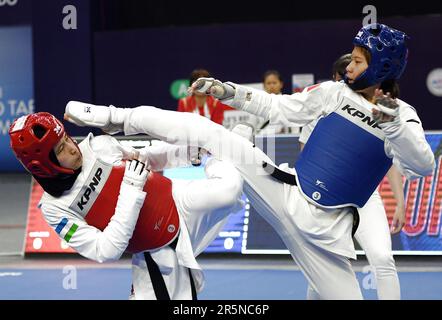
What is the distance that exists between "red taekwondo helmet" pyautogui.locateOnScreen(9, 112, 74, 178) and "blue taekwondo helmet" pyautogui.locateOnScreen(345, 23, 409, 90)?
1819 millimetres

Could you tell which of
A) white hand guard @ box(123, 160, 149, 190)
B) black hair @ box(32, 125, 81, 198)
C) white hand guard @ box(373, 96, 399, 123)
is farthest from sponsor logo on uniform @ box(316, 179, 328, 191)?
black hair @ box(32, 125, 81, 198)

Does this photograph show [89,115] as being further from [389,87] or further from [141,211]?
[389,87]

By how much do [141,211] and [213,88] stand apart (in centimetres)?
84

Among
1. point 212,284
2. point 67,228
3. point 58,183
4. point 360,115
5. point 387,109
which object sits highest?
point 387,109

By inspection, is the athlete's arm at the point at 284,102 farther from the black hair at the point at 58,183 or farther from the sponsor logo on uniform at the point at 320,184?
the black hair at the point at 58,183

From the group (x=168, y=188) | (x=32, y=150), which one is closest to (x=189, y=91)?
(x=168, y=188)

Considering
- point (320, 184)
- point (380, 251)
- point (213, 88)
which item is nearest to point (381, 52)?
point (320, 184)

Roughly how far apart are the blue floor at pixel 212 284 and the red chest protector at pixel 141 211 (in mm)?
2941

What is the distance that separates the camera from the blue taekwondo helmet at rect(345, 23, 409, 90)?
4.70 metres

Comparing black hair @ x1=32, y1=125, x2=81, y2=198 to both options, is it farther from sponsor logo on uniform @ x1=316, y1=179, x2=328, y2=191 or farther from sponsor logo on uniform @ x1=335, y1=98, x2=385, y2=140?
sponsor logo on uniform @ x1=335, y1=98, x2=385, y2=140

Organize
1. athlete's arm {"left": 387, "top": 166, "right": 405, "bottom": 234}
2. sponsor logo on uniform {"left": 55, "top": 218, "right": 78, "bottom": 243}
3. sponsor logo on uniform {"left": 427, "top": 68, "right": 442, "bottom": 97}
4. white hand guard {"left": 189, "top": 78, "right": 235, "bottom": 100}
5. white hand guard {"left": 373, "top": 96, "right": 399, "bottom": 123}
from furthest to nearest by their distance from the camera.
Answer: sponsor logo on uniform {"left": 427, "top": 68, "right": 442, "bottom": 97}, athlete's arm {"left": 387, "top": 166, "right": 405, "bottom": 234}, white hand guard {"left": 189, "top": 78, "right": 235, "bottom": 100}, sponsor logo on uniform {"left": 55, "top": 218, "right": 78, "bottom": 243}, white hand guard {"left": 373, "top": 96, "right": 399, "bottom": 123}

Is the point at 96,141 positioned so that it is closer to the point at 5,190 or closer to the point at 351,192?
A: the point at 351,192

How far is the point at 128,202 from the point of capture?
4.39 meters

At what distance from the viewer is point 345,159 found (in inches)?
187
